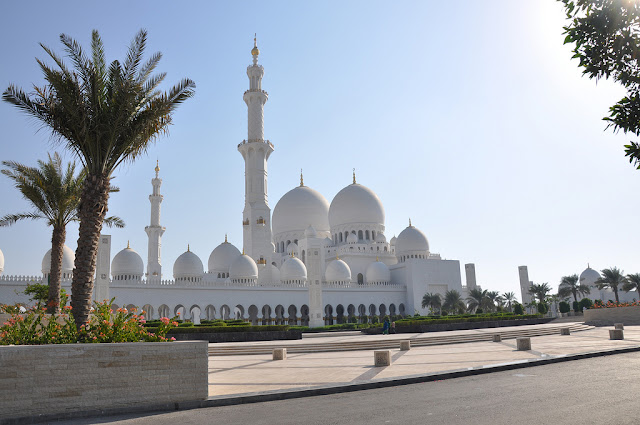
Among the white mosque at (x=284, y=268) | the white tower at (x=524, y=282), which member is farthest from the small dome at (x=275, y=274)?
the white tower at (x=524, y=282)

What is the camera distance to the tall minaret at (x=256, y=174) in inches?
1684

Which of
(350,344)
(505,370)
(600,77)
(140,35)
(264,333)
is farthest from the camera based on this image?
(264,333)

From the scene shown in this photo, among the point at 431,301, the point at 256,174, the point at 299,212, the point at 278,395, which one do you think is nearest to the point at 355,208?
the point at 299,212

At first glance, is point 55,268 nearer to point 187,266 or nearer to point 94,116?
point 94,116

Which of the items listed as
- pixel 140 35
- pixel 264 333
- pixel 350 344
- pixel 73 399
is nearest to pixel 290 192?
pixel 264 333

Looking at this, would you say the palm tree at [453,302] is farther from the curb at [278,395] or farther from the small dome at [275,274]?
the curb at [278,395]

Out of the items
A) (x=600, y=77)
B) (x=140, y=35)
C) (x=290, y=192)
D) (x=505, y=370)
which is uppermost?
(x=290, y=192)

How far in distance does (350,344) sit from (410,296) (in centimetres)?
3212

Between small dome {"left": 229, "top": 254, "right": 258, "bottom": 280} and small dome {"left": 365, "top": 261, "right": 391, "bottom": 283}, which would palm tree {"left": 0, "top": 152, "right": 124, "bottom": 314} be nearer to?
small dome {"left": 229, "top": 254, "right": 258, "bottom": 280}

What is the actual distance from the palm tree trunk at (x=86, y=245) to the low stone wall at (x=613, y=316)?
96.3 feet

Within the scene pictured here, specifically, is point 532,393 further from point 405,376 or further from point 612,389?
point 405,376

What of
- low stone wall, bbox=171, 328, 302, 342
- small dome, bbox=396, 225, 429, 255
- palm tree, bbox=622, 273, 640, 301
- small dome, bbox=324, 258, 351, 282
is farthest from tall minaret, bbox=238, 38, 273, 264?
palm tree, bbox=622, 273, 640, 301

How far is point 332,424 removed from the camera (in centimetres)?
594

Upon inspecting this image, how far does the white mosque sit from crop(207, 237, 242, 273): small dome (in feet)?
0.31
